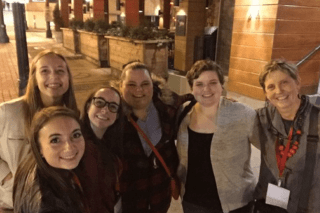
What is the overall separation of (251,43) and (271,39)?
455mm

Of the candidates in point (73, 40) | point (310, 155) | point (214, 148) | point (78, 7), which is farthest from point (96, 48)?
point (310, 155)

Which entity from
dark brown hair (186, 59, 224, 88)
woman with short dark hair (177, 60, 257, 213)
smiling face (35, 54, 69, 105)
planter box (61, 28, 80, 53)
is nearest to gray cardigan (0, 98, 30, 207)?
smiling face (35, 54, 69, 105)

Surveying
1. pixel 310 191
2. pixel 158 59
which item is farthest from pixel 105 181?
pixel 158 59

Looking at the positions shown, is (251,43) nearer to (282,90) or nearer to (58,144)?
(282,90)

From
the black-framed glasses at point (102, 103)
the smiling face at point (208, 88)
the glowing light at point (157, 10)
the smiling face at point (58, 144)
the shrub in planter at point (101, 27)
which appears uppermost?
the glowing light at point (157, 10)

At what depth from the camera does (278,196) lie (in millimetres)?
1833

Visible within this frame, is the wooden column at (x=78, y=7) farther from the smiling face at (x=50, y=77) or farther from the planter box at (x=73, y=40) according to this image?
the smiling face at (x=50, y=77)

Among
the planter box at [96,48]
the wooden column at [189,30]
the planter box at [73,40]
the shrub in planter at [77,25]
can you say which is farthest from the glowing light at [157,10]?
the wooden column at [189,30]

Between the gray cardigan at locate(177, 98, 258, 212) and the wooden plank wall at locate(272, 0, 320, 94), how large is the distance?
3672 mm

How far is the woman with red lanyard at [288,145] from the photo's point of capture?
1.75 m

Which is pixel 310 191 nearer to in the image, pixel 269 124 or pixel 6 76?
pixel 269 124

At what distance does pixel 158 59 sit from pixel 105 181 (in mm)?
7608

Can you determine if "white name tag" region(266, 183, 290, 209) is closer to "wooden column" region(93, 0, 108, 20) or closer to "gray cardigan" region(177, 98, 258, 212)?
"gray cardigan" region(177, 98, 258, 212)

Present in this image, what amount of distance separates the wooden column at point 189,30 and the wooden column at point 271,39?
3.14 meters
